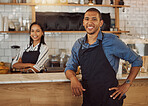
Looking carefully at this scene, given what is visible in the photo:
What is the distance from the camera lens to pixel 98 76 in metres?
1.63

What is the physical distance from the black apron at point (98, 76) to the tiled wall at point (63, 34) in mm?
2661

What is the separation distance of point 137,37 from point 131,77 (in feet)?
10.3

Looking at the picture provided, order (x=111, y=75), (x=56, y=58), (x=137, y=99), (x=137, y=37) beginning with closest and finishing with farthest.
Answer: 1. (x=111, y=75)
2. (x=137, y=99)
3. (x=56, y=58)
4. (x=137, y=37)

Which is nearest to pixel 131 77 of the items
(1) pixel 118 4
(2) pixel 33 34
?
(2) pixel 33 34

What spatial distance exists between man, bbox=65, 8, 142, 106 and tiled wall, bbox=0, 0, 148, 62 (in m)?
2.65

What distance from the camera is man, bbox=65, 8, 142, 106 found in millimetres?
1629

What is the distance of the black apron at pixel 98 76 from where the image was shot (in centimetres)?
163

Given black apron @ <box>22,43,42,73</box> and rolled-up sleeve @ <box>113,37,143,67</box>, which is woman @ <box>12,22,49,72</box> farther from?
rolled-up sleeve @ <box>113,37,143,67</box>

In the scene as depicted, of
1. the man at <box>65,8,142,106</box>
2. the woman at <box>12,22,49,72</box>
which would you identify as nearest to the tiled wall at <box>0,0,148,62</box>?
the woman at <box>12,22,49,72</box>

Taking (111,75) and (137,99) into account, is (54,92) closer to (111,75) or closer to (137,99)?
(111,75)

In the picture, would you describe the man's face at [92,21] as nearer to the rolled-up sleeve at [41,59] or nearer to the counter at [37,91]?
the counter at [37,91]

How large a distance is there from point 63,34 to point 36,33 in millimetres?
1443

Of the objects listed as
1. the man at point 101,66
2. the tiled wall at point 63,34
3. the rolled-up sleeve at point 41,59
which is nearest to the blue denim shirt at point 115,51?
the man at point 101,66

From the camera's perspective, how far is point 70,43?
4387mm
